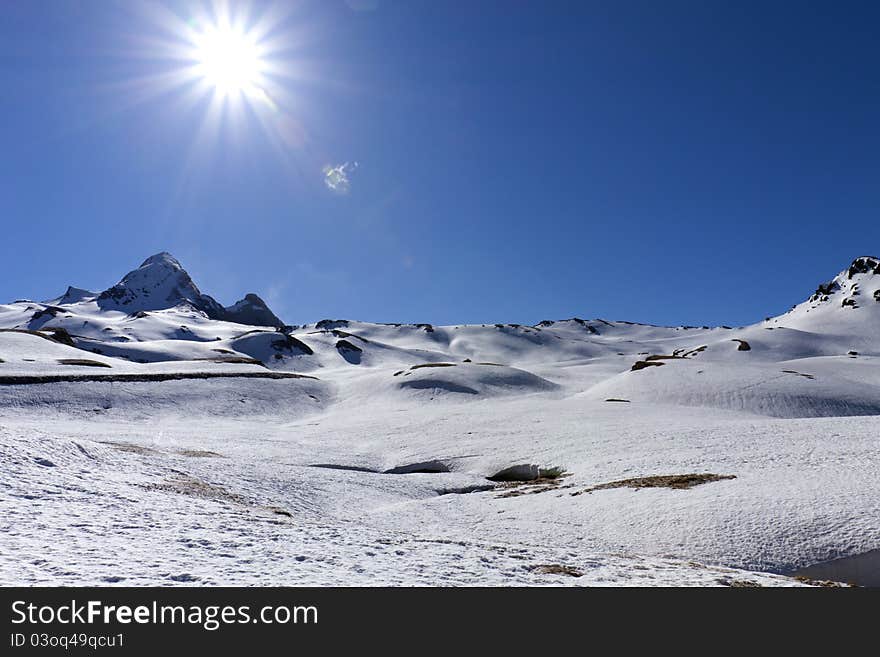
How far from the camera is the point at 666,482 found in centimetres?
1553

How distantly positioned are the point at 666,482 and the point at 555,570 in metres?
9.22

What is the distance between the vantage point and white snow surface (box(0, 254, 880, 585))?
24.2ft

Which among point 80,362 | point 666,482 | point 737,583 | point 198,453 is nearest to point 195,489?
point 198,453

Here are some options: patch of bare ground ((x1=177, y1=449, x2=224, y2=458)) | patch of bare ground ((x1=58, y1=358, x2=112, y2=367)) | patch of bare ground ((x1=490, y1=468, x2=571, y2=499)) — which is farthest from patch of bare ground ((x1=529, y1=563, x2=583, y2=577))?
patch of bare ground ((x1=58, y1=358, x2=112, y2=367))

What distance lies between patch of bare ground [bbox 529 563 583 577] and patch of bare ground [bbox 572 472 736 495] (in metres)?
8.00

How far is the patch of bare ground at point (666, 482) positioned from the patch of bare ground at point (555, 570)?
8.00 meters

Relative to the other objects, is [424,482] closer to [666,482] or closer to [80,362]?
[666,482]

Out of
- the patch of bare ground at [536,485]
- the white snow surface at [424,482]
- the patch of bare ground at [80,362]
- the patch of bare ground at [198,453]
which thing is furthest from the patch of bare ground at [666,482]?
the patch of bare ground at [80,362]

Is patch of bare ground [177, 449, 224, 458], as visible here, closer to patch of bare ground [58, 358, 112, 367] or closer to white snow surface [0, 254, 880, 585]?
white snow surface [0, 254, 880, 585]
